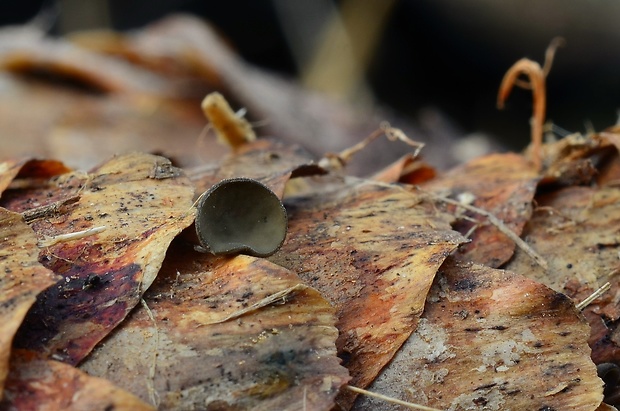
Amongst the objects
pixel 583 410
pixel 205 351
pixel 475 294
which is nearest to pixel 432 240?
pixel 475 294

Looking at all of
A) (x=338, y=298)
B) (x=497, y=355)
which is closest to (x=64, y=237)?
(x=338, y=298)

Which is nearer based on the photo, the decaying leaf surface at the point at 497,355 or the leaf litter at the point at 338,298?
the leaf litter at the point at 338,298

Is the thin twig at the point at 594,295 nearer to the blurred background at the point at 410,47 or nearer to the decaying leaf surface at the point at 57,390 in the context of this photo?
the decaying leaf surface at the point at 57,390

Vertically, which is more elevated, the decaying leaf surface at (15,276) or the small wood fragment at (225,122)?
the small wood fragment at (225,122)

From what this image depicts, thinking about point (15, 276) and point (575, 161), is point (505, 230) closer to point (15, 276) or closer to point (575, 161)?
point (575, 161)

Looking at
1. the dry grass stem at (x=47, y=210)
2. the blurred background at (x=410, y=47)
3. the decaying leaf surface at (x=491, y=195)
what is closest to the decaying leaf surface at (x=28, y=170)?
the dry grass stem at (x=47, y=210)

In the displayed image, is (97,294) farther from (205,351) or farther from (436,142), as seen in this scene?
(436,142)

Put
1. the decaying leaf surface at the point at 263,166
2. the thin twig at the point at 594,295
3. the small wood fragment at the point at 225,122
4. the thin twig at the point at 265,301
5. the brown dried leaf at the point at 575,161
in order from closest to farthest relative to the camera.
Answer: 1. the thin twig at the point at 265,301
2. the thin twig at the point at 594,295
3. the decaying leaf surface at the point at 263,166
4. the brown dried leaf at the point at 575,161
5. the small wood fragment at the point at 225,122
